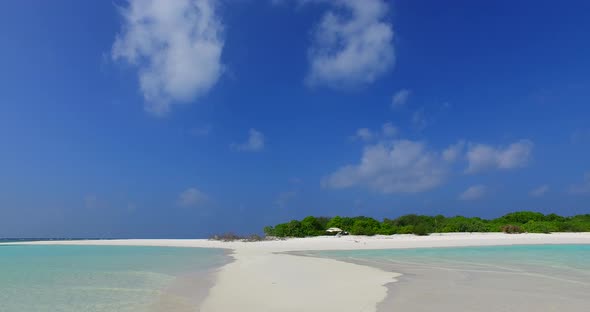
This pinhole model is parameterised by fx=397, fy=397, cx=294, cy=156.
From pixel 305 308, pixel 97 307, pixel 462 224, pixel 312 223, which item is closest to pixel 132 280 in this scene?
pixel 97 307

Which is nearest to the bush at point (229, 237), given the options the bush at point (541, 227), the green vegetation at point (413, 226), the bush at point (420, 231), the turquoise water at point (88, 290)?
the green vegetation at point (413, 226)

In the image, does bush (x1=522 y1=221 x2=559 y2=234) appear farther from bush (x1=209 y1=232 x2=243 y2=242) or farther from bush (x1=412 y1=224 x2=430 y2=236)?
bush (x1=209 y1=232 x2=243 y2=242)

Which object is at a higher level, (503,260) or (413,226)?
(413,226)

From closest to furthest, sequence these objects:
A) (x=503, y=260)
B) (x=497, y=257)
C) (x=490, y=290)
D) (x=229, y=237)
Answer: (x=490, y=290) < (x=503, y=260) < (x=497, y=257) < (x=229, y=237)

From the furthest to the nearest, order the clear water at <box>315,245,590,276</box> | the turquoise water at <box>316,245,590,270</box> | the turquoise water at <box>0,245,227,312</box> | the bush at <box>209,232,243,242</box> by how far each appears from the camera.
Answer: the bush at <box>209,232,243,242</box> < the turquoise water at <box>316,245,590,270</box> < the clear water at <box>315,245,590,276</box> < the turquoise water at <box>0,245,227,312</box>

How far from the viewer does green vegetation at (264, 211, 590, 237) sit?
42844 millimetres

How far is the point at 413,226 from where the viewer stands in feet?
148

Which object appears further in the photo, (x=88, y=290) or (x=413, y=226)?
(x=413, y=226)

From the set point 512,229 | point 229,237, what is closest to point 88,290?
point 229,237

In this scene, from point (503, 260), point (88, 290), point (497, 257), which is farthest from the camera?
point (497, 257)

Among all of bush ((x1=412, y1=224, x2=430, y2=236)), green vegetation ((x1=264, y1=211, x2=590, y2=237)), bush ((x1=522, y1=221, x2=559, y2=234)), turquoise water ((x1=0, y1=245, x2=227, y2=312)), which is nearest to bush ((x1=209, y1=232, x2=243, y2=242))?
Answer: green vegetation ((x1=264, y1=211, x2=590, y2=237))

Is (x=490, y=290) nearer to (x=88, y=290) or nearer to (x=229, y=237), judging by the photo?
(x=88, y=290)

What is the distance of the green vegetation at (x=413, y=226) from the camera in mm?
42844

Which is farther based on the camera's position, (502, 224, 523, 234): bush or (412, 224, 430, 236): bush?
(502, 224, 523, 234): bush
